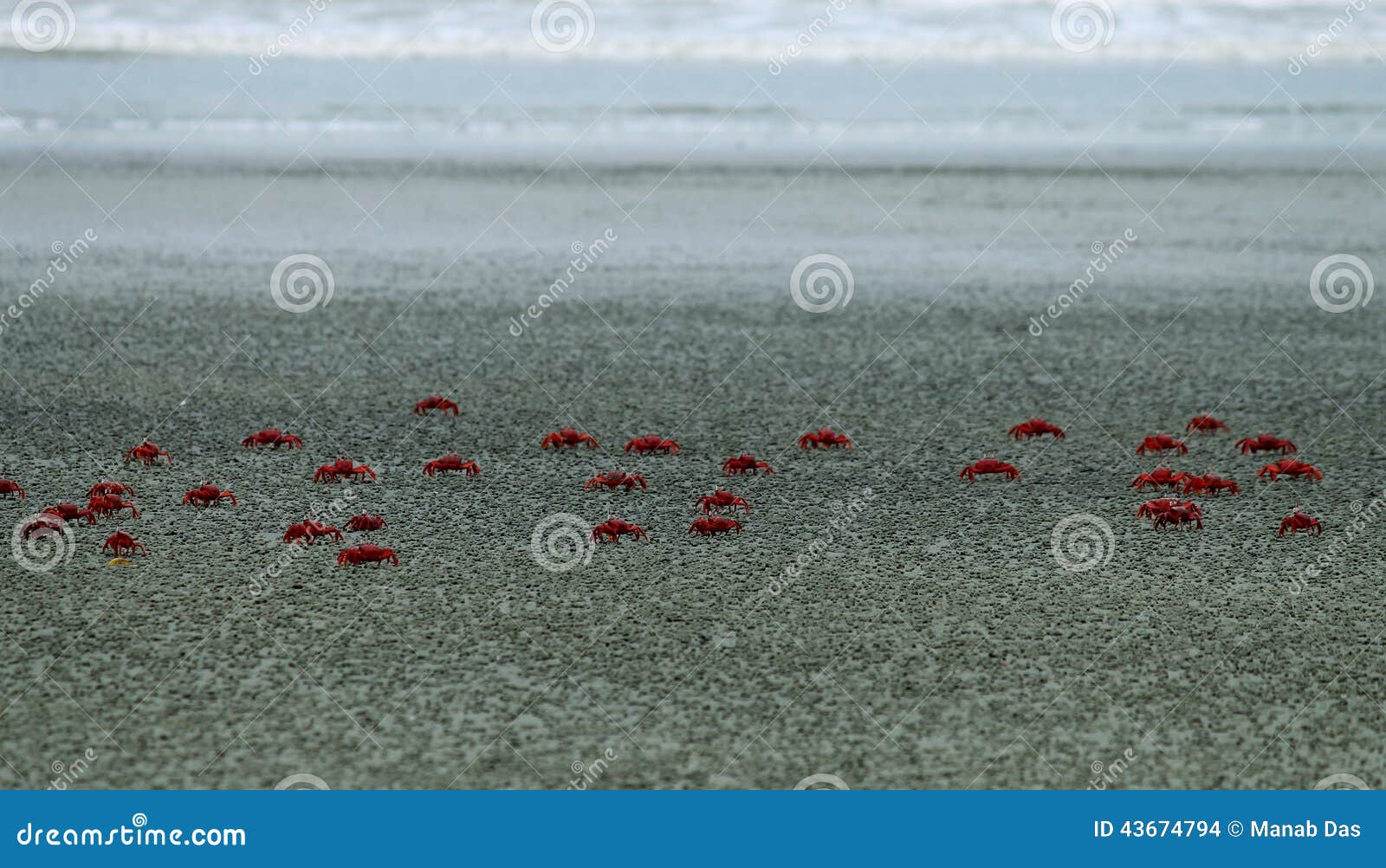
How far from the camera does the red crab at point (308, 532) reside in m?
7.86

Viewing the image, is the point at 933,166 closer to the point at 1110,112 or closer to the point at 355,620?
the point at 1110,112

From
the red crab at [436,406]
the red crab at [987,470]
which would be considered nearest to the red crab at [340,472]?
the red crab at [436,406]

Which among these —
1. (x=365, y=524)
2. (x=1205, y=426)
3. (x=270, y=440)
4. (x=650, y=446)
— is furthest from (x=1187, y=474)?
(x=270, y=440)

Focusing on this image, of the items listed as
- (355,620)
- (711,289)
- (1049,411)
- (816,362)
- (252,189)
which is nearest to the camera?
(355,620)

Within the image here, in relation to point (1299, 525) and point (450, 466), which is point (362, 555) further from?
point (1299, 525)

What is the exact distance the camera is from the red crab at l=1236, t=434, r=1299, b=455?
10.1m

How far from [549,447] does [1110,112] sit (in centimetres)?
3232

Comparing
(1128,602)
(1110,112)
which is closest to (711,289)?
(1128,602)

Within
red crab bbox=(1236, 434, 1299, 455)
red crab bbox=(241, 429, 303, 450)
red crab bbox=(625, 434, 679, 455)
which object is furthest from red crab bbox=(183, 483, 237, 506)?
red crab bbox=(1236, 434, 1299, 455)

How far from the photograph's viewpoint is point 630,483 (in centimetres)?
916

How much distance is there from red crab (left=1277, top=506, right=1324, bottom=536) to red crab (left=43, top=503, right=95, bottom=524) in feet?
22.8

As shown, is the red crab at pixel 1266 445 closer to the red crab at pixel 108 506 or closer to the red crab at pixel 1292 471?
the red crab at pixel 1292 471

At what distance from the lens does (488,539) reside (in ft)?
26.4

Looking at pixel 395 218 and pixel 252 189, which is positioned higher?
pixel 252 189
